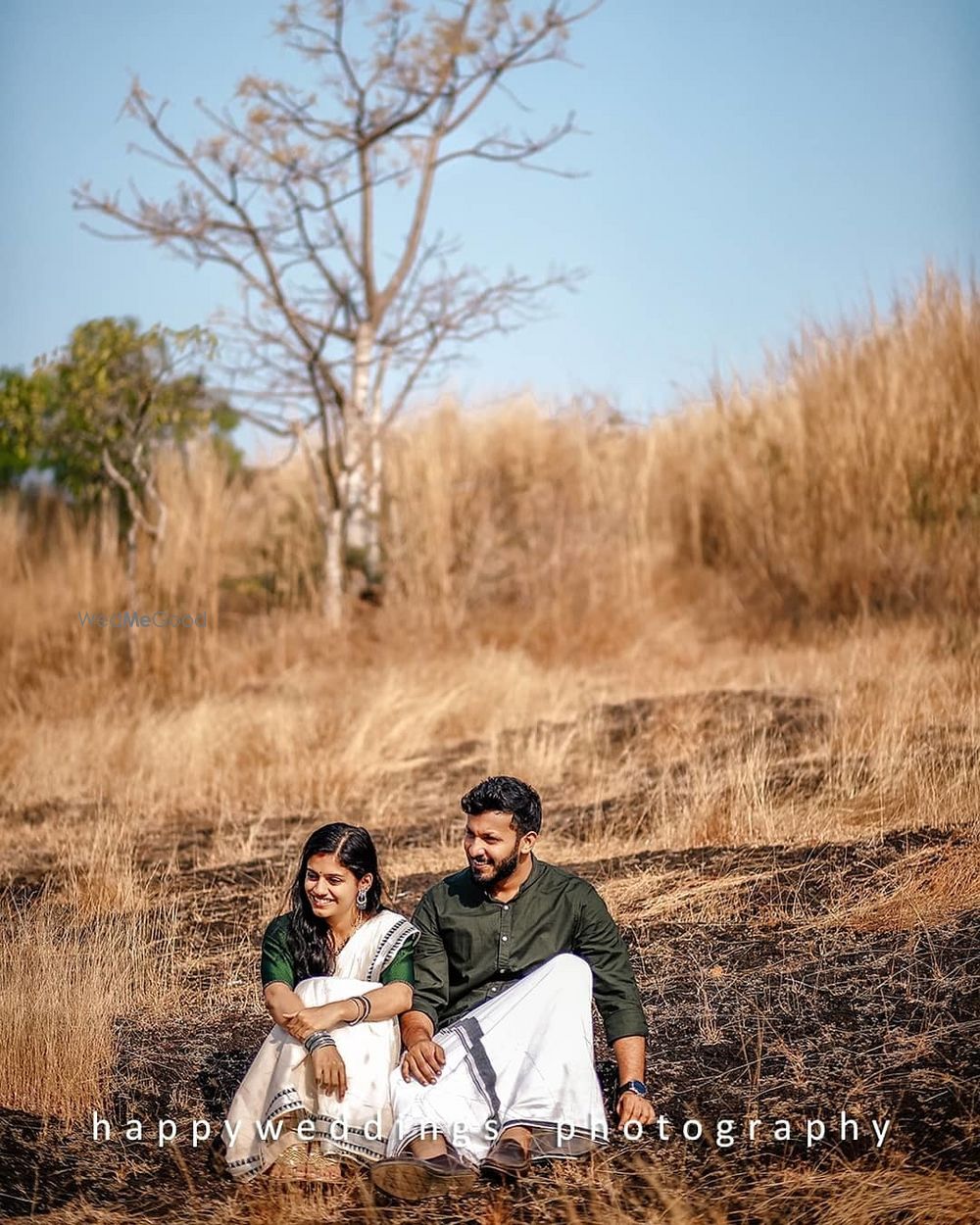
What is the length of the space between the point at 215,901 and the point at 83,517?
276 inches

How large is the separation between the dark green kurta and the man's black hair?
0.14m

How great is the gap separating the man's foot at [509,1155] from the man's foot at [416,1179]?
98 millimetres

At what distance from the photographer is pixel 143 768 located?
739 cm

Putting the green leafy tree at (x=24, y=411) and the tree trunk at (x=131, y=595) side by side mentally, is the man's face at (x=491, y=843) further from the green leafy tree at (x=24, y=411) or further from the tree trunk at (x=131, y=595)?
the green leafy tree at (x=24, y=411)

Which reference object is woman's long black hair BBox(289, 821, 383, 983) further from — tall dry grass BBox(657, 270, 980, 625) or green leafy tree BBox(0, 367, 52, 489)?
green leafy tree BBox(0, 367, 52, 489)

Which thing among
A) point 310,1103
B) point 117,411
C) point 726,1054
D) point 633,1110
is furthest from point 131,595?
point 633,1110

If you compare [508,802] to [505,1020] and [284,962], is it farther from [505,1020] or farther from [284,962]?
[284,962]

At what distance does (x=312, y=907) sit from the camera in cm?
324

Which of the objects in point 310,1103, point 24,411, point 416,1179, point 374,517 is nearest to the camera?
point 416,1179

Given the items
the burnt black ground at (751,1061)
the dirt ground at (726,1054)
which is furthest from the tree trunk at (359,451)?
the burnt black ground at (751,1061)

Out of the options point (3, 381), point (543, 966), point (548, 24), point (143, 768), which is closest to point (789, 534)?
point (548, 24)

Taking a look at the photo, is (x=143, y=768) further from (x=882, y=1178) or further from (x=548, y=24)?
(x=548, y=24)

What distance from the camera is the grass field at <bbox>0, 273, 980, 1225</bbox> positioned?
324cm

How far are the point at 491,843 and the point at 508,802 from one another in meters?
0.10
